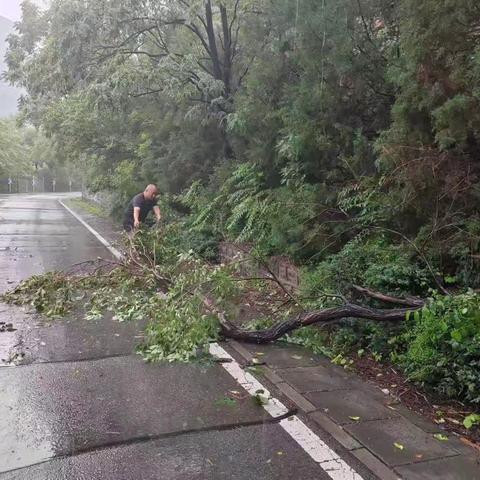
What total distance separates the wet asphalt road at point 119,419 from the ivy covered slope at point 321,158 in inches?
27.5

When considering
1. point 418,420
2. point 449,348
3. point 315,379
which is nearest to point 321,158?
point 315,379

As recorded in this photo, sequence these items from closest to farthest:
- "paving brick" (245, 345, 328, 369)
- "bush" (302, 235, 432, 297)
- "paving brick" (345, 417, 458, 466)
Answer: "paving brick" (345, 417, 458, 466)
"paving brick" (245, 345, 328, 369)
"bush" (302, 235, 432, 297)

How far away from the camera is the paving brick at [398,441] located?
3967 millimetres

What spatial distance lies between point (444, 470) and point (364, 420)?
0.84 m

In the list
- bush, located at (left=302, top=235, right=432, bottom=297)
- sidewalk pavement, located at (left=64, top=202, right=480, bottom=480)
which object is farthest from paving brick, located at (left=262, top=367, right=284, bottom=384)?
bush, located at (left=302, top=235, right=432, bottom=297)

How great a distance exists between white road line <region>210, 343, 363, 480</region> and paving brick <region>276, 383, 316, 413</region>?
13 centimetres

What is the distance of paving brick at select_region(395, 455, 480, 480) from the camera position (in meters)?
3.71

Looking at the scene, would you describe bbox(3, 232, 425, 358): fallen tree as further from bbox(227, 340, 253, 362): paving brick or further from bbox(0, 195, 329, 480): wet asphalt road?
bbox(0, 195, 329, 480): wet asphalt road

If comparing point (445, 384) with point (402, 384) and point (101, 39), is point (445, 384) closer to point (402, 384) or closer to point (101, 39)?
point (402, 384)

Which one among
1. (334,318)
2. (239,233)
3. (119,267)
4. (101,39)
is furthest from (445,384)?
(101,39)

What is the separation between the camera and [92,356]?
6035mm

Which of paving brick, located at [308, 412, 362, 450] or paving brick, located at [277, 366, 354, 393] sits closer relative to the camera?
paving brick, located at [308, 412, 362, 450]

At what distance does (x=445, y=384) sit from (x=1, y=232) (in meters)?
16.4

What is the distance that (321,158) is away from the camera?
8.62 m
